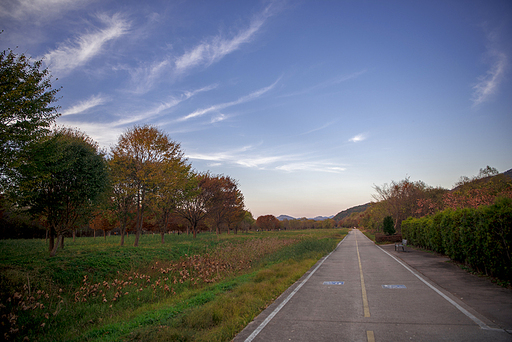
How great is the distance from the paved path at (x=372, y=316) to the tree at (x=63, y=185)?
487 inches

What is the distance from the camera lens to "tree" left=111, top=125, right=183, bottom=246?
23375 mm

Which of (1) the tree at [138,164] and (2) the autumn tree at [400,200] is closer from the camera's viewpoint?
A: (1) the tree at [138,164]

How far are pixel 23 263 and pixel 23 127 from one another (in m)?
5.71

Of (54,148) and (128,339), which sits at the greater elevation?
(54,148)

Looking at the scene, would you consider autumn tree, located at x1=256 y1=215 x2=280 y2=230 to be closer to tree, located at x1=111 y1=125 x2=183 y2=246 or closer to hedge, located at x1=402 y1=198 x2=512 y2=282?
tree, located at x1=111 y1=125 x2=183 y2=246

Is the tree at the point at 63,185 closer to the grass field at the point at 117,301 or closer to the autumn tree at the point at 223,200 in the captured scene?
the grass field at the point at 117,301

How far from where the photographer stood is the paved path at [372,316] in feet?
17.3

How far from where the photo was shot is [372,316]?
6.54m

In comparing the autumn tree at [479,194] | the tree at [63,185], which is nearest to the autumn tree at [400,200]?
the autumn tree at [479,194]

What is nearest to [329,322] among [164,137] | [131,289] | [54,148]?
[131,289]

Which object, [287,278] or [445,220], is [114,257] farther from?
[445,220]

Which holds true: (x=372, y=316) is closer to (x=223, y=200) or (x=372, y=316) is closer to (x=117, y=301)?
(x=117, y=301)

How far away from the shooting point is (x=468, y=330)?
540cm

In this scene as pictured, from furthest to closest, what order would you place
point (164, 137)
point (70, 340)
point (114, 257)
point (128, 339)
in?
point (164, 137) < point (114, 257) < point (70, 340) < point (128, 339)
